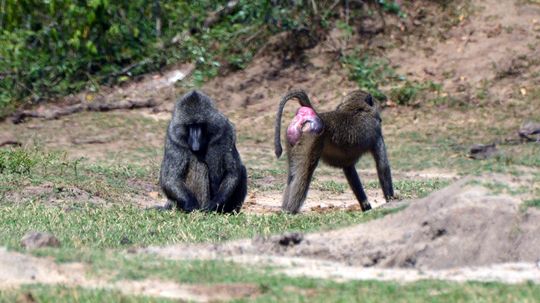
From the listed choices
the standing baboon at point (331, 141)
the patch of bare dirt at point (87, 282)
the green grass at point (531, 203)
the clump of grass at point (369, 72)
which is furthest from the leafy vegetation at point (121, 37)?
the green grass at point (531, 203)

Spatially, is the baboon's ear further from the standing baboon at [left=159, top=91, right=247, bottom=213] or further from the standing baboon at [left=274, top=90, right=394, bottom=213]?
the standing baboon at [left=159, top=91, right=247, bottom=213]

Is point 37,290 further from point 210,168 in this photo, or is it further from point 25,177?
point 25,177

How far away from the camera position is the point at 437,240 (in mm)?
6883

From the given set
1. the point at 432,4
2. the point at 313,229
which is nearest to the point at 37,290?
the point at 313,229

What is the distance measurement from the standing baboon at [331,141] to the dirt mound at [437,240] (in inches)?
102

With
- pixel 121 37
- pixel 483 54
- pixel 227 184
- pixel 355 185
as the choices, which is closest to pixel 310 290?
pixel 227 184

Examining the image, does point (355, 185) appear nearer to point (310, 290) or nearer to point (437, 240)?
point (437, 240)

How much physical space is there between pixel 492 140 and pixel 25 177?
6439 mm

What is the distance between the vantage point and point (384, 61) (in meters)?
17.4

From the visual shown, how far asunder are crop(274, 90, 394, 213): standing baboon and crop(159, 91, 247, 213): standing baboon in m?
0.47

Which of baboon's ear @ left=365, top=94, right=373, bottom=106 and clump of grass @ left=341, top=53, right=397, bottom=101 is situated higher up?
baboon's ear @ left=365, top=94, right=373, bottom=106

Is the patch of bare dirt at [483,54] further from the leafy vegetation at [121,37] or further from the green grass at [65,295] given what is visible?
the green grass at [65,295]

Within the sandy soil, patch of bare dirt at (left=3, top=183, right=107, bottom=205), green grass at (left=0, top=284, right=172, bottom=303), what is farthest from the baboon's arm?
green grass at (left=0, top=284, right=172, bottom=303)

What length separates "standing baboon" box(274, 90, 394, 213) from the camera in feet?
32.4
